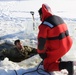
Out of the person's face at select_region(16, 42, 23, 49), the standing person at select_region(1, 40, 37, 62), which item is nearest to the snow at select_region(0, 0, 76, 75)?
the standing person at select_region(1, 40, 37, 62)

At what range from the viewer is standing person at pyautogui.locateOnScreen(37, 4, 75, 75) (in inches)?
216

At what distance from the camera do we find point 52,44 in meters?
5.62

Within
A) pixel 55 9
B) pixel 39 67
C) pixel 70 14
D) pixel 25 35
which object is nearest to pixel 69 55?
pixel 39 67

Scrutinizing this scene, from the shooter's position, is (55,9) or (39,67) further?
(55,9)

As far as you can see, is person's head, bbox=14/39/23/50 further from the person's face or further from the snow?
the snow

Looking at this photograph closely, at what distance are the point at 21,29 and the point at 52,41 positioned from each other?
5.60m

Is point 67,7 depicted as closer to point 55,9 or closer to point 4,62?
point 55,9

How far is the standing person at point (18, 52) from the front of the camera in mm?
7238

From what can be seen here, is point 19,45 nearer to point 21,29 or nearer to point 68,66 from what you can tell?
point 68,66

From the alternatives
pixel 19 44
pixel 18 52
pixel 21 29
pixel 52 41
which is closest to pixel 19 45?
pixel 19 44

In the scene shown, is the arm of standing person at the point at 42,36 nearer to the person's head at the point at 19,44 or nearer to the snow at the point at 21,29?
the snow at the point at 21,29

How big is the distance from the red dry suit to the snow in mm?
261

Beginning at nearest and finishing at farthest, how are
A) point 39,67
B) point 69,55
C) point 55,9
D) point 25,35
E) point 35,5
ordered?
point 39,67
point 69,55
point 25,35
point 55,9
point 35,5

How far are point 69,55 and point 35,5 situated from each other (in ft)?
32.9
